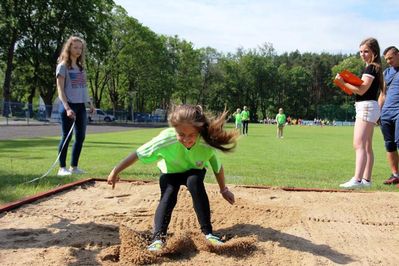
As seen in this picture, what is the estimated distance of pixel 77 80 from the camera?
21.9 feet

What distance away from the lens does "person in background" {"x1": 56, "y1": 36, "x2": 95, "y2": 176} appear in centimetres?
651

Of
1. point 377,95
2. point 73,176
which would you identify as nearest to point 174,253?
point 73,176

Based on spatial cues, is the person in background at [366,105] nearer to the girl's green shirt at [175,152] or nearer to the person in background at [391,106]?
the person in background at [391,106]

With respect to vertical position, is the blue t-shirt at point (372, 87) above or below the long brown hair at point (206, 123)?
above

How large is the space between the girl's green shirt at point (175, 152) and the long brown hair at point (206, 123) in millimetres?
78

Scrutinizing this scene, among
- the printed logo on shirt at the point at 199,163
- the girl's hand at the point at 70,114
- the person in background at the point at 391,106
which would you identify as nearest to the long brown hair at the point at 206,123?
the printed logo on shirt at the point at 199,163

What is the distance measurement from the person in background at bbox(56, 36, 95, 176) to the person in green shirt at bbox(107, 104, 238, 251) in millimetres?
3203

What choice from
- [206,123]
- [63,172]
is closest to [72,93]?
[63,172]

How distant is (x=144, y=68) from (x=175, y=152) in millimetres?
53420

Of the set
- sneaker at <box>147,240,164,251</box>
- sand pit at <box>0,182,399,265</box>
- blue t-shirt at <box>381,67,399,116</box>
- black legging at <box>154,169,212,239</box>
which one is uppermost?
blue t-shirt at <box>381,67,399,116</box>

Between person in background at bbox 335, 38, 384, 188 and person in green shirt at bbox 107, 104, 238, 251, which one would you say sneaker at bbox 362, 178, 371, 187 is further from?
person in green shirt at bbox 107, 104, 238, 251

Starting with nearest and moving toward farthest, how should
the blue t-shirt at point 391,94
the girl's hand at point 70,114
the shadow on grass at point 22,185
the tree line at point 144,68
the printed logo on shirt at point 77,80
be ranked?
the shadow on grass at point 22,185 → the girl's hand at point 70,114 → the blue t-shirt at point 391,94 → the printed logo on shirt at point 77,80 → the tree line at point 144,68

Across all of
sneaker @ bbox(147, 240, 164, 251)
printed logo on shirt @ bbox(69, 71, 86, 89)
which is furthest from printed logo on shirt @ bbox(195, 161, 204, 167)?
printed logo on shirt @ bbox(69, 71, 86, 89)

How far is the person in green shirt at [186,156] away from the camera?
3.37 metres
